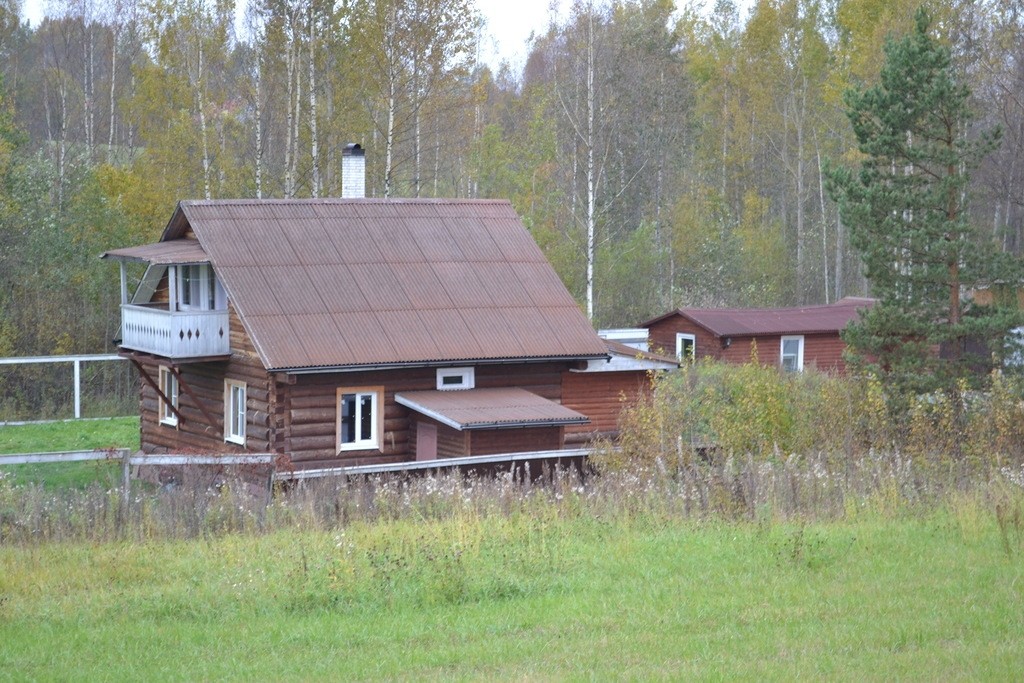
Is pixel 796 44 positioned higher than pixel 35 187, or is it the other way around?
pixel 796 44

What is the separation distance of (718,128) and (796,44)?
247 inches

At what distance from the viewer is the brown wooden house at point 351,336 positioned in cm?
2273

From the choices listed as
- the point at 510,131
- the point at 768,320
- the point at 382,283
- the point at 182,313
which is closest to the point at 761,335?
the point at 768,320

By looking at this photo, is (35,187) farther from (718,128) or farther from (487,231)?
(718,128)

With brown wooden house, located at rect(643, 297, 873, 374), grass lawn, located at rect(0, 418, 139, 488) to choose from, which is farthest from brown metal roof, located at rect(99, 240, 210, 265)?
brown wooden house, located at rect(643, 297, 873, 374)

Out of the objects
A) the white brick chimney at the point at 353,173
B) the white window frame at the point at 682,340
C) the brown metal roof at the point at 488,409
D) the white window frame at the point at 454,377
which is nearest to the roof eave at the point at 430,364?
the white window frame at the point at 454,377

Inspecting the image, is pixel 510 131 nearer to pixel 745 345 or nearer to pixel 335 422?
pixel 745 345

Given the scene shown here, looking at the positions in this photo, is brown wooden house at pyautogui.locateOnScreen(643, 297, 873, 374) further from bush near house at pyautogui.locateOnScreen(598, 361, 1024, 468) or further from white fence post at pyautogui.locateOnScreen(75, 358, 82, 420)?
white fence post at pyautogui.locateOnScreen(75, 358, 82, 420)

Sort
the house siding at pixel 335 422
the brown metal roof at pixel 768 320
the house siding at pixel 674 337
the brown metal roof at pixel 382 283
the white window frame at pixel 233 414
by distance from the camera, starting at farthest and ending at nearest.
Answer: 1. the house siding at pixel 674 337
2. the brown metal roof at pixel 768 320
3. the white window frame at pixel 233 414
4. the brown metal roof at pixel 382 283
5. the house siding at pixel 335 422

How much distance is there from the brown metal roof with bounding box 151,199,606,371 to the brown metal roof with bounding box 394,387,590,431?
717 mm

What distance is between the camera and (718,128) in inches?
2427

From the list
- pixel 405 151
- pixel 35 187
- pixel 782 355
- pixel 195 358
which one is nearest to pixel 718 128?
pixel 405 151

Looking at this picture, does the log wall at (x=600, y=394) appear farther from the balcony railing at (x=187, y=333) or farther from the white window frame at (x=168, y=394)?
the white window frame at (x=168, y=394)

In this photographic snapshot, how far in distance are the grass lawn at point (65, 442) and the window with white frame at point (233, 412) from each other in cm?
226
